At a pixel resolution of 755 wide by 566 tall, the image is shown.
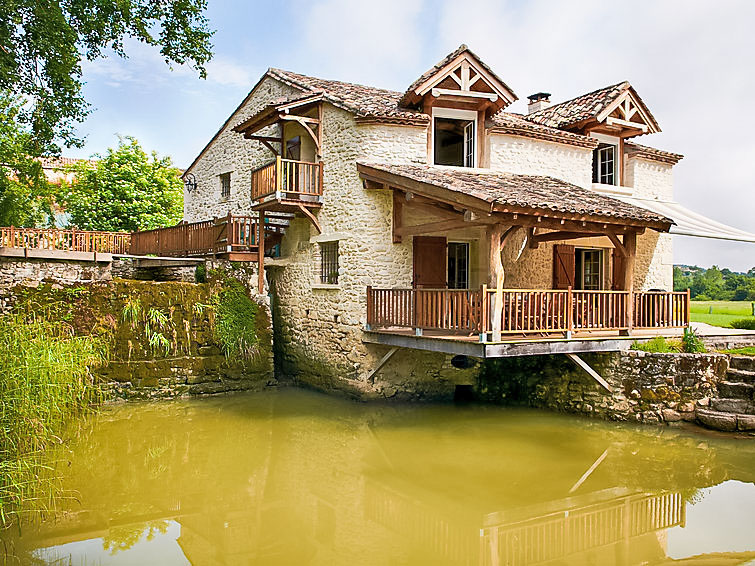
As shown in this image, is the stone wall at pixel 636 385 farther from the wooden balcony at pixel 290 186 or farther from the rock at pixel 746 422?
the wooden balcony at pixel 290 186

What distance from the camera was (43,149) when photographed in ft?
46.6

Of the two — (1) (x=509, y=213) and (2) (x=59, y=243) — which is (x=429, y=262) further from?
(2) (x=59, y=243)

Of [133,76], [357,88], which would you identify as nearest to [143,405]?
[357,88]

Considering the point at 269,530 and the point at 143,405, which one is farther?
the point at 143,405

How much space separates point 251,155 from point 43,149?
590 cm

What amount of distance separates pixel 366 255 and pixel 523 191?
3.65 metres

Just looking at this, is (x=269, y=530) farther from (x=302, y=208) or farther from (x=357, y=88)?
(x=357, y=88)

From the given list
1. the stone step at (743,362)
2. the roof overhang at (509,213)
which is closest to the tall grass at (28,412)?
the roof overhang at (509,213)

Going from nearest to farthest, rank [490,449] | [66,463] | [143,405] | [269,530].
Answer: [269,530]
[66,463]
[490,449]
[143,405]

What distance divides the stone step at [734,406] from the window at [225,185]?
1490 centimetres

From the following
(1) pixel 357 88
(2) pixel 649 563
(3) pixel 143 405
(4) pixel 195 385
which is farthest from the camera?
(1) pixel 357 88

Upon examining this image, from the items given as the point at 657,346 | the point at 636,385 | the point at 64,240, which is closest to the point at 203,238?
the point at 64,240

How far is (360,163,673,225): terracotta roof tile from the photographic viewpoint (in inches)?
421

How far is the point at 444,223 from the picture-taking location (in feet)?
39.4
